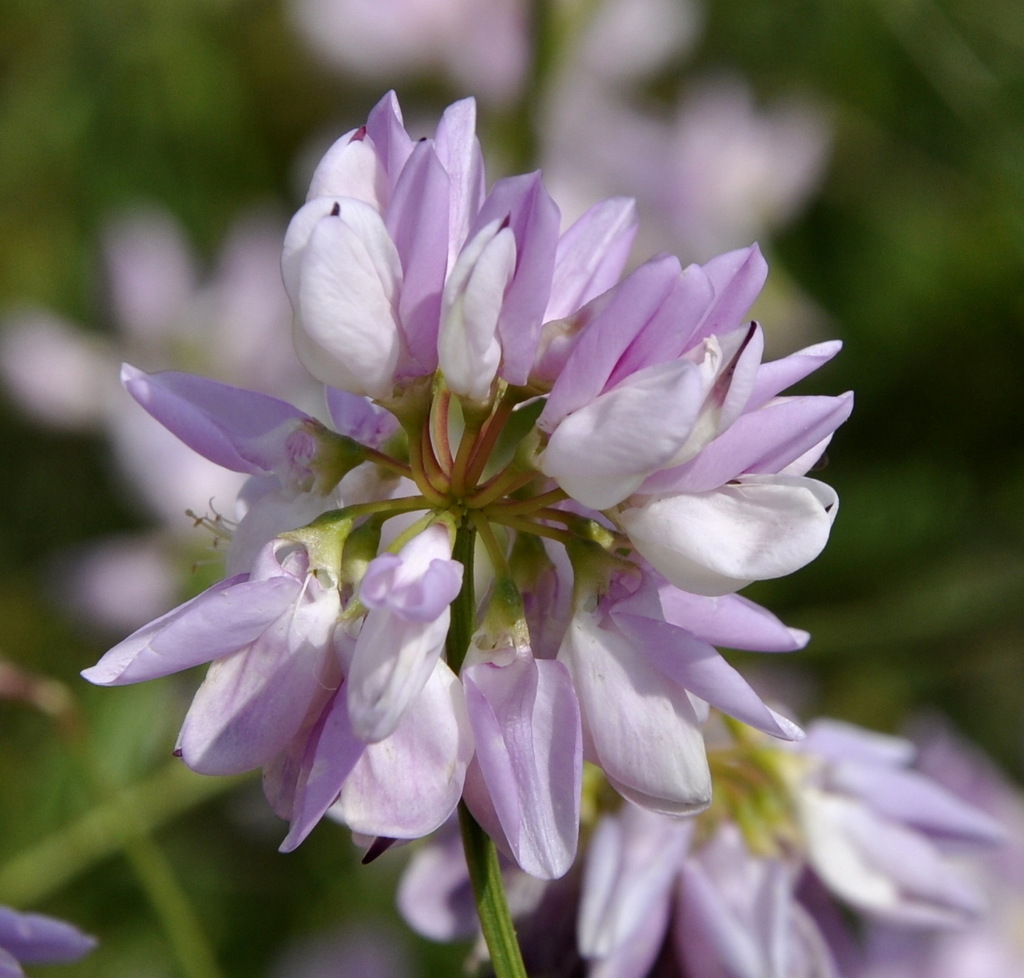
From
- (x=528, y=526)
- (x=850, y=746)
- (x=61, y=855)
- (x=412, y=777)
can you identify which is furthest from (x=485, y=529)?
(x=61, y=855)

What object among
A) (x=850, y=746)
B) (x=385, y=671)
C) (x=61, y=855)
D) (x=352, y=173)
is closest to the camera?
(x=385, y=671)

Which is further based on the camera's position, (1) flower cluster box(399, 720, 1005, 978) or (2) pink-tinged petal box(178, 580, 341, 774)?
(1) flower cluster box(399, 720, 1005, 978)

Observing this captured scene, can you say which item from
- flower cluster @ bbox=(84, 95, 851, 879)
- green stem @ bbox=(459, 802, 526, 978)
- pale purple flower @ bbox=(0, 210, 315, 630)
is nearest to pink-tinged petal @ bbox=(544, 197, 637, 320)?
flower cluster @ bbox=(84, 95, 851, 879)

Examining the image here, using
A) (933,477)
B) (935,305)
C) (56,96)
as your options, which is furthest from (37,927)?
(56,96)

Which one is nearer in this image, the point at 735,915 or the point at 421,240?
the point at 421,240

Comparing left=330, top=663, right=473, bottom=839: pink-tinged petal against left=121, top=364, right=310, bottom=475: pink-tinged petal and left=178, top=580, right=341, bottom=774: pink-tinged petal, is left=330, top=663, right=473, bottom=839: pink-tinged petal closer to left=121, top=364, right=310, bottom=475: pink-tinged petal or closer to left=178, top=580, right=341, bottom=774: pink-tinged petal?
left=178, top=580, right=341, bottom=774: pink-tinged petal

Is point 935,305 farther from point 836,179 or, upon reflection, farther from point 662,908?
point 662,908

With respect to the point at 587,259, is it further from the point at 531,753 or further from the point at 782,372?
the point at 531,753
